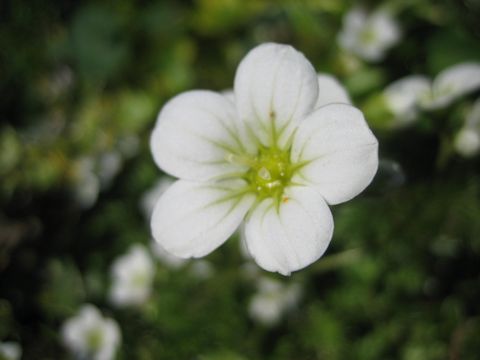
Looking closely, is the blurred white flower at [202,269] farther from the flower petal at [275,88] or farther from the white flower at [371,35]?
the white flower at [371,35]

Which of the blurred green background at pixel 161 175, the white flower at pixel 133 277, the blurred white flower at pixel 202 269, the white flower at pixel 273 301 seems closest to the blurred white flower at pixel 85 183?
the blurred green background at pixel 161 175

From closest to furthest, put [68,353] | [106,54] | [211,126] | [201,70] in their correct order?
[211,126] → [68,353] → [201,70] → [106,54]

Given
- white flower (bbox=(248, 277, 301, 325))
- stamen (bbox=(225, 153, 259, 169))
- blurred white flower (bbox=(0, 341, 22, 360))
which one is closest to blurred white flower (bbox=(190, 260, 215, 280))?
white flower (bbox=(248, 277, 301, 325))

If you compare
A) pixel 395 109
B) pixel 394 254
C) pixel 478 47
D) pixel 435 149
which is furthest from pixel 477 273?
pixel 478 47

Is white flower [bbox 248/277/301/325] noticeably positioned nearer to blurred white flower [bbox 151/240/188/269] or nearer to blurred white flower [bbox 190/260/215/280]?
blurred white flower [bbox 190/260/215/280]

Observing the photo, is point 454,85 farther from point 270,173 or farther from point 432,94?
point 270,173

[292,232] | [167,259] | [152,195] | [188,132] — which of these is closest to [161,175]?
[152,195]

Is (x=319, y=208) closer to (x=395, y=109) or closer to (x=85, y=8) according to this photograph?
(x=395, y=109)
